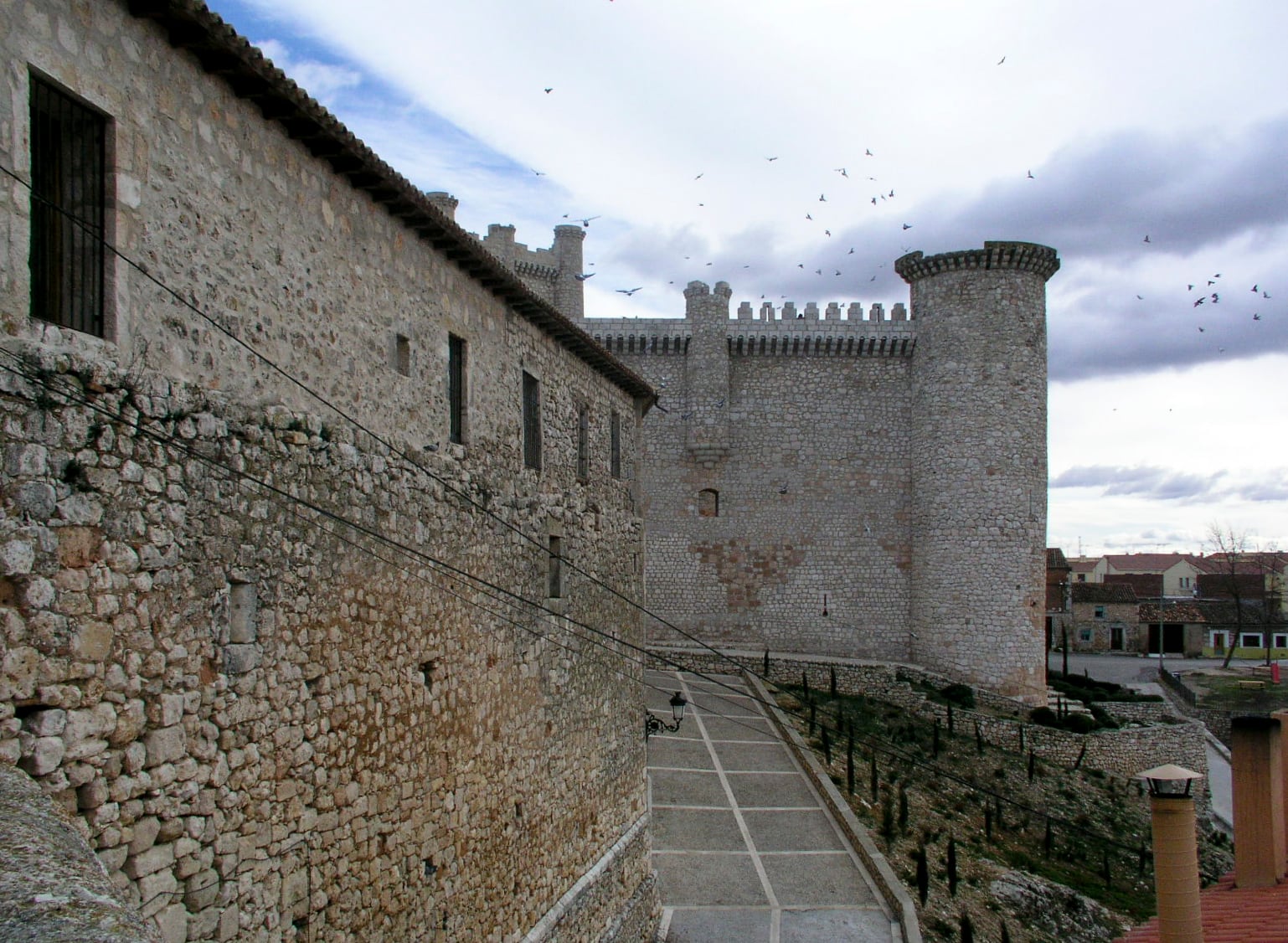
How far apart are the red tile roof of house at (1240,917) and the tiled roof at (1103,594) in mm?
45210

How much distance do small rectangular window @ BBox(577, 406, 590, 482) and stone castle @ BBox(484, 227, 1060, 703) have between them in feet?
54.2

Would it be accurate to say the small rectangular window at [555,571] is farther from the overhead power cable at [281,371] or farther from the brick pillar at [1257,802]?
the brick pillar at [1257,802]

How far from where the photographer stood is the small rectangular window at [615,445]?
Result: 12.4 meters

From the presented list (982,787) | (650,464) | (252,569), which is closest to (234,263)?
(252,569)

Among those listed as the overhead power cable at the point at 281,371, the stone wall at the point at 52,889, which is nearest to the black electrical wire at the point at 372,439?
the overhead power cable at the point at 281,371

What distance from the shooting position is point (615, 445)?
12.6 meters

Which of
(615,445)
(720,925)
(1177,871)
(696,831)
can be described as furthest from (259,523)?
(696,831)

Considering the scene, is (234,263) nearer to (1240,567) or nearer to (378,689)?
(378,689)

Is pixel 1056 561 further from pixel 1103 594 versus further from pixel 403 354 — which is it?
pixel 403 354

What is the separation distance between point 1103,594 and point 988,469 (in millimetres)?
31802

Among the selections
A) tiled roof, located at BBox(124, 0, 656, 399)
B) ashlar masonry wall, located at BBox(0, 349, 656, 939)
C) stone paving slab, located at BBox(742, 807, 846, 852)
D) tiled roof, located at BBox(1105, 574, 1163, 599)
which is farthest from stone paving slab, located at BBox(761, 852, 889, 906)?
tiled roof, located at BBox(1105, 574, 1163, 599)

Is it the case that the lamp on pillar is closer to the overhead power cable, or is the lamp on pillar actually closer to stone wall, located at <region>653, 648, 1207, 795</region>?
the overhead power cable

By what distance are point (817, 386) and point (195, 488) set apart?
24.5 m

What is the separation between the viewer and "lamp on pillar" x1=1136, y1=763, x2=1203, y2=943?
802 centimetres
